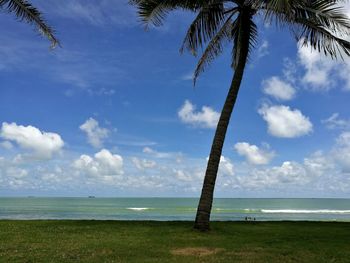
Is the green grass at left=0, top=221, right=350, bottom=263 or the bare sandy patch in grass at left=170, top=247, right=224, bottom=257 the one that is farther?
the bare sandy patch in grass at left=170, top=247, right=224, bottom=257

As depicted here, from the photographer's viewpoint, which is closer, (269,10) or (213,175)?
(269,10)

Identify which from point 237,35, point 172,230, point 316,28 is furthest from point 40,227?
point 316,28

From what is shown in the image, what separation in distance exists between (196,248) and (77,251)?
128 inches

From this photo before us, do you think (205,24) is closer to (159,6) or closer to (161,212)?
(159,6)

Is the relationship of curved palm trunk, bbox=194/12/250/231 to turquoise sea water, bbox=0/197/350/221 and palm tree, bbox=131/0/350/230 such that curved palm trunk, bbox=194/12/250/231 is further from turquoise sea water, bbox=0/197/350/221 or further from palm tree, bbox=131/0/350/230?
turquoise sea water, bbox=0/197/350/221

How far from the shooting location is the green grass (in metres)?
11.1

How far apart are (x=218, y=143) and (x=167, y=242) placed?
4.61 m

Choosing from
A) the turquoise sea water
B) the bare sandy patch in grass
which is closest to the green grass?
the bare sandy patch in grass

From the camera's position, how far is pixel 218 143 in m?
16.6

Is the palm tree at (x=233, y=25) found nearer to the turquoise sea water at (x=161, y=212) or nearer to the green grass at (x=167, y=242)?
the green grass at (x=167, y=242)

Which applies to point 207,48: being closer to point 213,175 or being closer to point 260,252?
point 213,175

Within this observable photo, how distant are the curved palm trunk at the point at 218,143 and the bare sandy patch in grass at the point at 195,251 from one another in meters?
3.71

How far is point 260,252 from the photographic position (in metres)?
11.9

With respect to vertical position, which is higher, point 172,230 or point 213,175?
point 213,175
